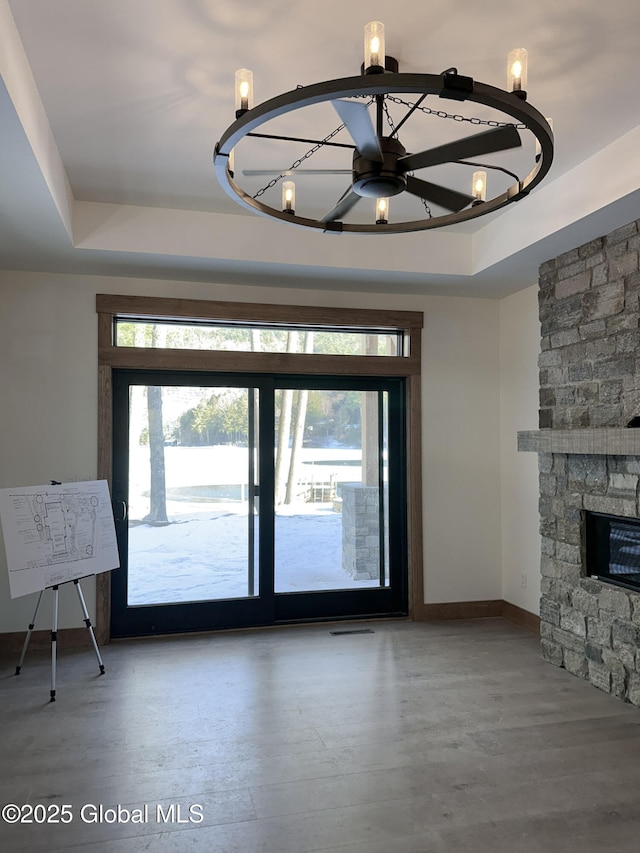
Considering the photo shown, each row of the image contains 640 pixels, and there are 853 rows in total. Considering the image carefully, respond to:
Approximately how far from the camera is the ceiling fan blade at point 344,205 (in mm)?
2549

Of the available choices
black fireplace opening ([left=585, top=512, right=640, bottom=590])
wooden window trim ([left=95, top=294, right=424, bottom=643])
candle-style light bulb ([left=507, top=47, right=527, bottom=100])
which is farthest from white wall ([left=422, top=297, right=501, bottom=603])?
candle-style light bulb ([left=507, top=47, right=527, bottom=100])

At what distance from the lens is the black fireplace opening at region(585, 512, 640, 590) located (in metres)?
3.59

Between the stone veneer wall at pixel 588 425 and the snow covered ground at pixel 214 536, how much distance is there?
1.70m

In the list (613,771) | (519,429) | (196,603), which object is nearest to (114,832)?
(613,771)

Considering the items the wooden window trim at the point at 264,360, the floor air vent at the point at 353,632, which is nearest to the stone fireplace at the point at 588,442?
the wooden window trim at the point at 264,360

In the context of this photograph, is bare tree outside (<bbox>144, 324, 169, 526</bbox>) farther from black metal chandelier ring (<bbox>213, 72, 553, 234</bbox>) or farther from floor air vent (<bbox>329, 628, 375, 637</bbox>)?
black metal chandelier ring (<bbox>213, 72, 553, 234</bbox>)

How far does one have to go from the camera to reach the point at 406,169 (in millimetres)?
2311

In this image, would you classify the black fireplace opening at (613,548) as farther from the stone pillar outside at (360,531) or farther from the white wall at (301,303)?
the stone pillar outside at (360,531)

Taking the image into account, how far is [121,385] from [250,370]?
0.97 metres

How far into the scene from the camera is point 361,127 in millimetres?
2037

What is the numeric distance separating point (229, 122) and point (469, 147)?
1399 millimetres

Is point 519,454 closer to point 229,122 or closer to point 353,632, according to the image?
point 353,632

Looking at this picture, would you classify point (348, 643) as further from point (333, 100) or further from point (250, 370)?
point (333, 100)

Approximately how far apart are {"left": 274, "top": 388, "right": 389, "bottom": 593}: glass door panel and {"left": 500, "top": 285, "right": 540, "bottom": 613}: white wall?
3.34 feet
